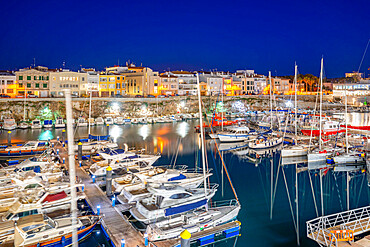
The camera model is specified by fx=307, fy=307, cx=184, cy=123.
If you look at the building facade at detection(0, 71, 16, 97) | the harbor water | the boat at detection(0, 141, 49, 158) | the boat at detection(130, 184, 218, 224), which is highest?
the building facade at detection(0, 71, 16, 97)

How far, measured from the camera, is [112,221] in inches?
623

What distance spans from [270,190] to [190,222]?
1092 cm

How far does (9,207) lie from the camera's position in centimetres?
1711

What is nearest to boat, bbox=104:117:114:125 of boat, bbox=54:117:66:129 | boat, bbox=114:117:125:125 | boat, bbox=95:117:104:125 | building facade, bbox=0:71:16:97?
boat, bbox=114:117:125:125

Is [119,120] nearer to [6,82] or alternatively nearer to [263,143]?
[6,82]

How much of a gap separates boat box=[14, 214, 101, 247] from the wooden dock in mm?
1135

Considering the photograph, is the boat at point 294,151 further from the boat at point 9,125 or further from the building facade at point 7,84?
the building facade at point 7,84

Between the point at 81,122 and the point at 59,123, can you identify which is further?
the point at 81,122

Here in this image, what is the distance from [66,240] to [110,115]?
60052 millimetres

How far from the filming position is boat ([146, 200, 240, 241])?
14.1m

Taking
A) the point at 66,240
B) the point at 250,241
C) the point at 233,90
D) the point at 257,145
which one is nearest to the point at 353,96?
the point at 233,90

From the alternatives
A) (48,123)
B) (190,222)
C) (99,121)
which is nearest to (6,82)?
(48,123)

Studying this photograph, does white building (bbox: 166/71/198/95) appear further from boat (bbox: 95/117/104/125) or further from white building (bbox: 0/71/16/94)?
white building (bbox: 0/71/16/94)

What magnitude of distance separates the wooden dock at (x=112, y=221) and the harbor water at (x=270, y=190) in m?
0.76
